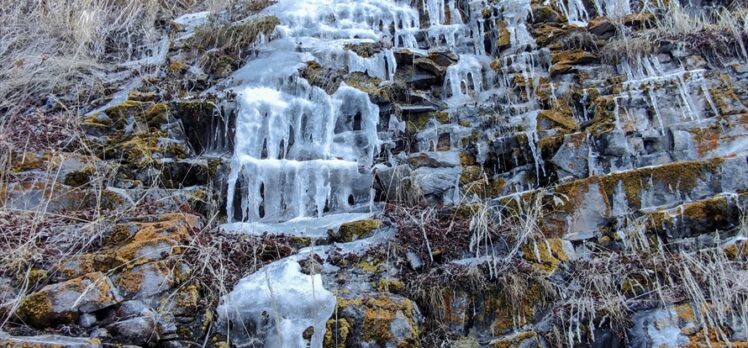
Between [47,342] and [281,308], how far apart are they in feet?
4.40

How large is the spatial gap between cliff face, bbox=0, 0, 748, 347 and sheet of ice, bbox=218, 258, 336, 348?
0.01 metres

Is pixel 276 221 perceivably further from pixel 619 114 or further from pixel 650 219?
pixel 619 114

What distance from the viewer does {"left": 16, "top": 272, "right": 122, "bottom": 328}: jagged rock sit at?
3.56m

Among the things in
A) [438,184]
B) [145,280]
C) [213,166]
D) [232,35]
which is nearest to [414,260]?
[438,184]

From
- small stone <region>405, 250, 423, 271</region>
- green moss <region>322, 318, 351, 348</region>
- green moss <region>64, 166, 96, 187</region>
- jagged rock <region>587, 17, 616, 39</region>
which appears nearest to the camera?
green moss <region>322, 318, 351, 348</region>

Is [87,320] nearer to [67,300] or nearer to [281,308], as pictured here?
[67,300]

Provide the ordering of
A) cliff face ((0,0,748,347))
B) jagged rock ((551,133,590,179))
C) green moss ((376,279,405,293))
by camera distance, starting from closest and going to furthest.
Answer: cliff face ((0,0,748,347)), green moss ((376,279,405,293)), jagged rock ((551,133,590,179))

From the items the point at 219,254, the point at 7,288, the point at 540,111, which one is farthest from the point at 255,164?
the point at 540,111

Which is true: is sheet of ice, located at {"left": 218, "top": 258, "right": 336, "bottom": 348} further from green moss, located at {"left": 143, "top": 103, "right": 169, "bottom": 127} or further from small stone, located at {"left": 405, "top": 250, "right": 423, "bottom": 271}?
green moss, located at {"left": 143, "top": 103, "right": 169, "bottom": 127}

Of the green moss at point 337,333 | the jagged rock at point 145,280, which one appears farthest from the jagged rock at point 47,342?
the green moss at point 337,333

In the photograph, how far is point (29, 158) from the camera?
534 cm

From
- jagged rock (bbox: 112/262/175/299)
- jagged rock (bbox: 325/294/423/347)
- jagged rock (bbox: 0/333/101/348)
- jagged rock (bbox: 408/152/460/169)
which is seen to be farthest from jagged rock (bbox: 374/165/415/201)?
jagged rock (bbox: 0/333/101/348)

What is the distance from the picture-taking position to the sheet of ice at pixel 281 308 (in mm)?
3656

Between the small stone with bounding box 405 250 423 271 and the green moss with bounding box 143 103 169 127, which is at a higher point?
the green moss with bounding box 143 103 169 127
